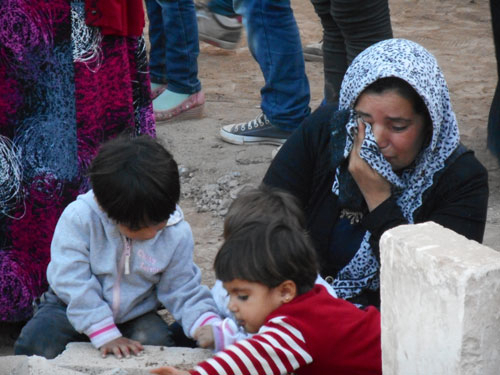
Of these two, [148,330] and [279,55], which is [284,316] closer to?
[148,330]

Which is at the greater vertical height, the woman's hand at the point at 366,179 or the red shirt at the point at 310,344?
the woman's hand at the point at 366,179

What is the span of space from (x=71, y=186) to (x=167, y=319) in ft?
2.18

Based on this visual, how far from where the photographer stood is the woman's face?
287cm

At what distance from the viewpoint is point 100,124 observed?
135 inches

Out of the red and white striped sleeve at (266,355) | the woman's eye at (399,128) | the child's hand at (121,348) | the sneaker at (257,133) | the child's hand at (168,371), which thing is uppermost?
the woman's eye at (399,128)

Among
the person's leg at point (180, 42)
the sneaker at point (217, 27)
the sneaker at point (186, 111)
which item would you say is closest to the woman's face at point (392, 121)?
the person's leg at point (180, 42)

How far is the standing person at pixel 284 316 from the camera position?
2.31 meters

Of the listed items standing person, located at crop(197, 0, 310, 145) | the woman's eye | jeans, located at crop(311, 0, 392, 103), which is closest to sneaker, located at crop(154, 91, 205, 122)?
standing person, located at crop(197, 0, 310, 145)

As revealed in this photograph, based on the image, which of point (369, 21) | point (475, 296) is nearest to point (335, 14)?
point (369, 21)

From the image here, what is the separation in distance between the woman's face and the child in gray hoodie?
2.01 feet

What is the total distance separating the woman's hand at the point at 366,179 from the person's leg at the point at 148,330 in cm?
76

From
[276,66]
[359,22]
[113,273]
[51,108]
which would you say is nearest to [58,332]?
[113,273]

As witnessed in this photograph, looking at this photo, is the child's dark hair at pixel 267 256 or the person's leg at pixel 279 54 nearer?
the child's dark hair at pixel 267 256

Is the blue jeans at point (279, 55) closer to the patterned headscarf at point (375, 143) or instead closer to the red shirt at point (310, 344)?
the patterned headscarf at point (375, 143)
